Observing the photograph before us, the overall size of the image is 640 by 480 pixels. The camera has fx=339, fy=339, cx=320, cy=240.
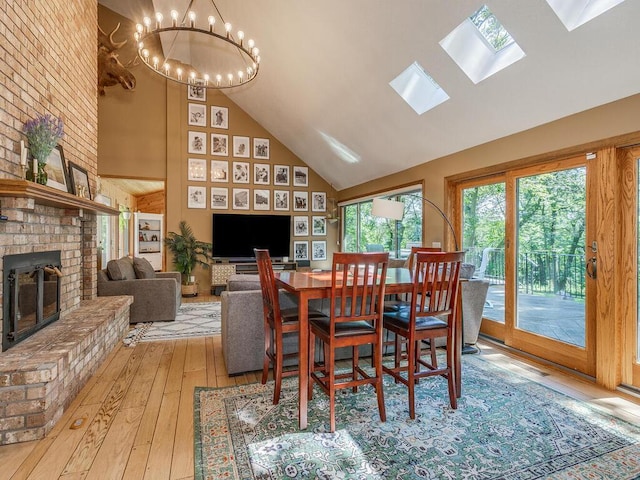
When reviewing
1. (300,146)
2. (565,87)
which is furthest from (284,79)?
(565,87)

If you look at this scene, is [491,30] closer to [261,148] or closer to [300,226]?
[261,148]

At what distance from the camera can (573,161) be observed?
3.05m

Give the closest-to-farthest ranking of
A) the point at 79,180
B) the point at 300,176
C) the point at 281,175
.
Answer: the point at 79,180 < the point at 281,175 < the point at 300,176

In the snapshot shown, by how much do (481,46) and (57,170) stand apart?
4033 mm

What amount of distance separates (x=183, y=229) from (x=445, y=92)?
5.40 metres

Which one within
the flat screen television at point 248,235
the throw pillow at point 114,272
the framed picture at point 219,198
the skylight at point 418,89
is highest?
the skylight at point 418,89

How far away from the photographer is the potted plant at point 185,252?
22.0ft

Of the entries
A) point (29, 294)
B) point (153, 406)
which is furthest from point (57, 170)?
point (153, 406)

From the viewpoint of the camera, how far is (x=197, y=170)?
7.02 m

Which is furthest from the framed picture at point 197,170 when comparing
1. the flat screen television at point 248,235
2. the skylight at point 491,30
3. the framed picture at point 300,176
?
the skylight at point 491,30

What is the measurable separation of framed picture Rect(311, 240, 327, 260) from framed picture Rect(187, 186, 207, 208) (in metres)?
2.57

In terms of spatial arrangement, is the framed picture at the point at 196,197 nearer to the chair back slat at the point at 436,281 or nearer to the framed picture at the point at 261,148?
the framed picture at the point at 261,148

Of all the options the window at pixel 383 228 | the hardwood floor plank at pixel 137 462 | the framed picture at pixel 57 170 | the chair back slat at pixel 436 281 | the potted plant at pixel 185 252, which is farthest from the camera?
the potted plant at pixel 185 252

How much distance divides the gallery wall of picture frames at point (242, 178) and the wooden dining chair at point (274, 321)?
16.6 feet
